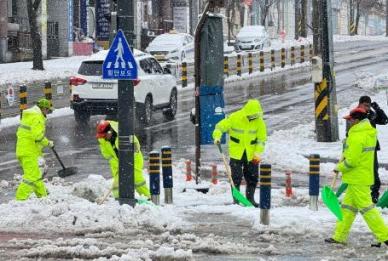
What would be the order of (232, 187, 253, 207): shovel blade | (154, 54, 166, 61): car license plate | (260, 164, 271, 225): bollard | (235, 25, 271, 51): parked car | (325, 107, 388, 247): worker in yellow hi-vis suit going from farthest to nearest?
(235, 25, 271, 51): parked car
(154, 54, 166, 61): car license plate
(232, 187, 253, 207): shovel blade
(260, 164, 271, 225): bollard
(325, 107, 388, 247): worker in yellow hi-vis suit

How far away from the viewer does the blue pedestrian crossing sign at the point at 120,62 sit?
11.9 m

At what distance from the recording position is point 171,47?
4800 centimetres

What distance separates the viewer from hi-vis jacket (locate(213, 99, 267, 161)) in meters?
13.6

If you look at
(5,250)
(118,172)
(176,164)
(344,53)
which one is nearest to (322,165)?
(176,164)

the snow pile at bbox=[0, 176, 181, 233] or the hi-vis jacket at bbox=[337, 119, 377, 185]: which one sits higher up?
the hi-vis jacket at bbox=[337, 119, 377, 185]

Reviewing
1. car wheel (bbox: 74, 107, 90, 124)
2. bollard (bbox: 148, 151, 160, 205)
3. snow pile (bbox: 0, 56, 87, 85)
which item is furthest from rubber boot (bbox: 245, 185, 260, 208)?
snow pile (bbox: 0, 56, 87, 85)

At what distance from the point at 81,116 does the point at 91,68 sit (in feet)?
4.95

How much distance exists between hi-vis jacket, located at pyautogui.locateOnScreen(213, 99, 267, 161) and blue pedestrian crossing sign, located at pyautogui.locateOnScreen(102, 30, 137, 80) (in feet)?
7.01

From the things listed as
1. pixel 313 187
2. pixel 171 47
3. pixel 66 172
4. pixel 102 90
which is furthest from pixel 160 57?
pixel 313 187

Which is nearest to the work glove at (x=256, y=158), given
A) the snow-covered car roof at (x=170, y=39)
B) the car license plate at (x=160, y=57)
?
the car license plate at (x=160, y=57)

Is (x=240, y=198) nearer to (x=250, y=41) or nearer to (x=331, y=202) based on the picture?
(x=331, y=202)

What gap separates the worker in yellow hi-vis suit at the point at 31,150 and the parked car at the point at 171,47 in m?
32.3

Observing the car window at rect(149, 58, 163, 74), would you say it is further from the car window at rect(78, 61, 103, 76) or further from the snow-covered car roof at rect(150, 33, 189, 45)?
the snow-covered car roof at rect(150, 33, 189, 45)

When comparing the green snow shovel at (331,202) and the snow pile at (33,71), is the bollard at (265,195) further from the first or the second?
the snow pile at (33,71)
